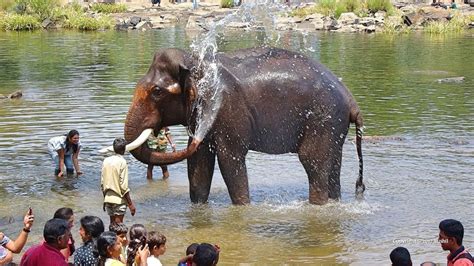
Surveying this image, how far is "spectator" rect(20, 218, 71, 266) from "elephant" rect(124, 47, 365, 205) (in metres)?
4.15

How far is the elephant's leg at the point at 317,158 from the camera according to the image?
1147cm

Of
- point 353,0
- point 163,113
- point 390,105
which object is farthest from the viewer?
point 353,0

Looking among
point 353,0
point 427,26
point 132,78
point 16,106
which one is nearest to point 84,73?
point 132,78

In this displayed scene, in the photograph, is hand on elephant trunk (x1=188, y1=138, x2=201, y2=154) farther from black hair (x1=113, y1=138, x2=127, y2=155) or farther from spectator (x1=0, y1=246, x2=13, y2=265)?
spectator (x1=0, y1=246, x2=13, y2=265)

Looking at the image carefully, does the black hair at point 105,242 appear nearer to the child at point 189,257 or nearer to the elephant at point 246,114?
the child at point 189,257

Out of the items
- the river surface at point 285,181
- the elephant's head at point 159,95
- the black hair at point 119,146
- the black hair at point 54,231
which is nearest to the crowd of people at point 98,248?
the black hair at point 54,231

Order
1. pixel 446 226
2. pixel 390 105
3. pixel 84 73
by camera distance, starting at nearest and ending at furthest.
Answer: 1. pixel 446 226
2. pixel 390 105
3. pixel 84 73

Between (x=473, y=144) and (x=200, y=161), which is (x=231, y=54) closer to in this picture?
(x=200, y=161)

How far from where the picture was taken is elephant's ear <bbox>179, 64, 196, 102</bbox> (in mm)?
10938

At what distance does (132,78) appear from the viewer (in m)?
25.2

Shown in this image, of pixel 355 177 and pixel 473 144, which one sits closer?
pixel 355 177

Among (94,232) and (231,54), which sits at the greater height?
(231,54)

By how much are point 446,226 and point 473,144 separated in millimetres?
9022

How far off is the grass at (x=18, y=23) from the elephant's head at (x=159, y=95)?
127ft
